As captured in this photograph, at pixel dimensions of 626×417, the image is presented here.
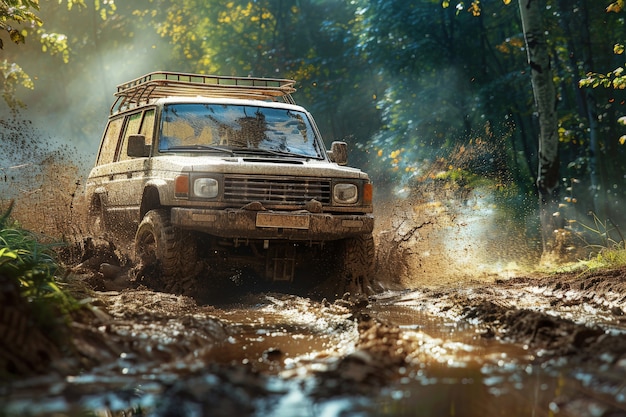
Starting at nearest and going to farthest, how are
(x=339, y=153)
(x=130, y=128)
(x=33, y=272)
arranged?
1. (x=33, y=272)
2. (x=339, y=153)
3. (x=130, y=128)

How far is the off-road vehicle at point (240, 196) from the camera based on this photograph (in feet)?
29.2

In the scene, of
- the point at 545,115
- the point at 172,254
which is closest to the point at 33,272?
the point at 172,254

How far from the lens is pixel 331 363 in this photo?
16.7ft

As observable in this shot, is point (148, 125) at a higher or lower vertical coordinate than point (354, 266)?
higher

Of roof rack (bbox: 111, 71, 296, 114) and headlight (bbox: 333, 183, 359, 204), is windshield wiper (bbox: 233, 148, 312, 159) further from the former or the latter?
roof rack (bbox: 111, 71, 296, 114)

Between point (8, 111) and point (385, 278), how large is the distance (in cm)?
3588

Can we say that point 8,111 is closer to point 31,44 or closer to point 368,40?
point 31,44

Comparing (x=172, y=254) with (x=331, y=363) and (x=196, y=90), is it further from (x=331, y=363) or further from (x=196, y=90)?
(x=331, y=363)

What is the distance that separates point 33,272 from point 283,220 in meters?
2.77

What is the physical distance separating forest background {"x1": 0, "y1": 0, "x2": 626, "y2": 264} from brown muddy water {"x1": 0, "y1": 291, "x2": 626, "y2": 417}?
13.7ft

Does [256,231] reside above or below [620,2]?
below

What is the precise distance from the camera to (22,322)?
473cm

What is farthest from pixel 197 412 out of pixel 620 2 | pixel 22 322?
pixel 620 2

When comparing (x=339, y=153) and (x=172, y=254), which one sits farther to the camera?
(x=339, y=153)
